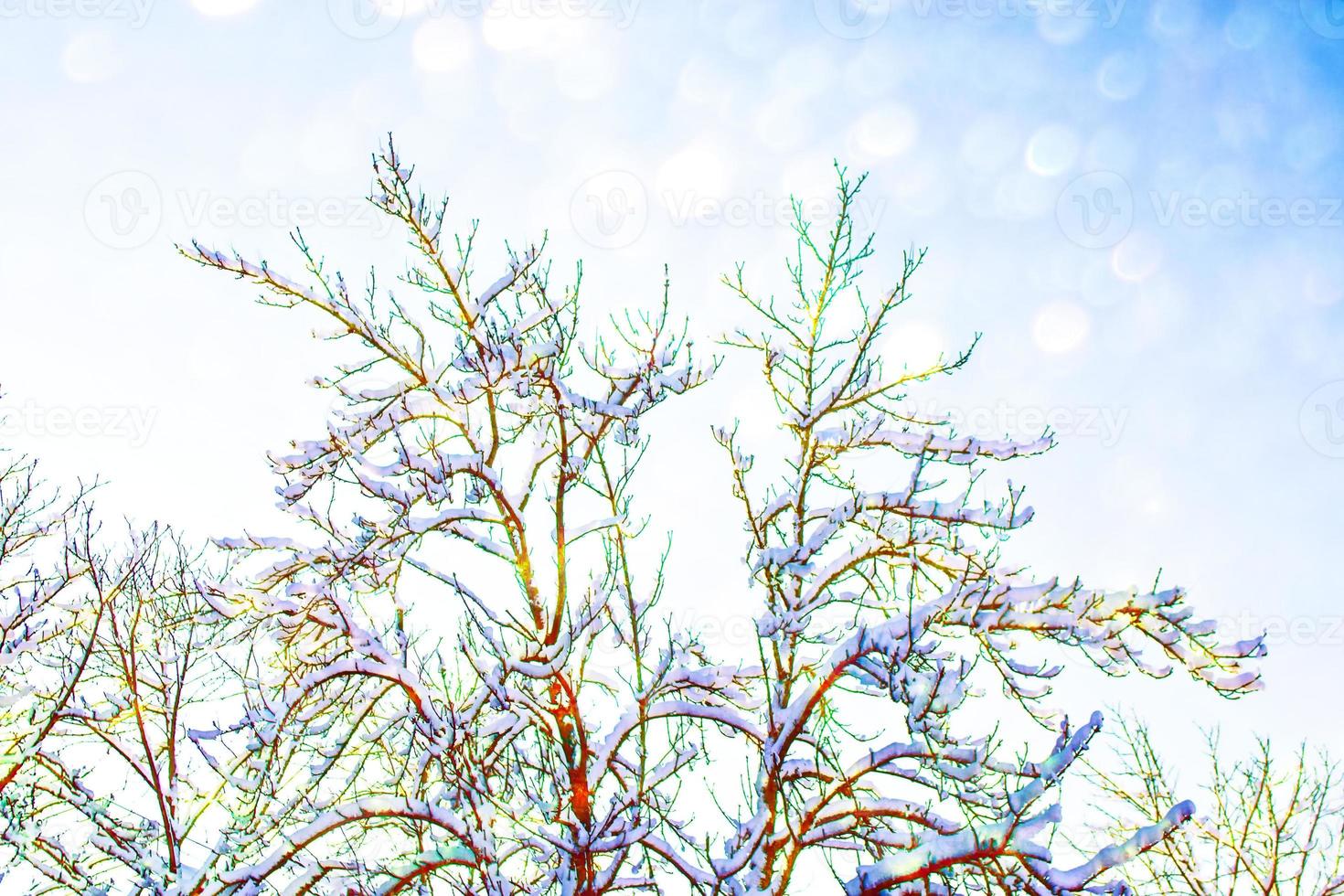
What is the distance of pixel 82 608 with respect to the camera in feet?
23.2

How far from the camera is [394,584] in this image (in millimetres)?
5395

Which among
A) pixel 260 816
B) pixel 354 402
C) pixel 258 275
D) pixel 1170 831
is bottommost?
pixel 260 816

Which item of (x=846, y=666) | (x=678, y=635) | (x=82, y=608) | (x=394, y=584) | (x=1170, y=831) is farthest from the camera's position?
(x=82, y=608)

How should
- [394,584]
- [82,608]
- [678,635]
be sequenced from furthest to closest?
1. [82,608]
2. [678,635]
3. [394,584]

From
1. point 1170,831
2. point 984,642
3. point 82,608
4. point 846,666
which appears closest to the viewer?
point 1170,831

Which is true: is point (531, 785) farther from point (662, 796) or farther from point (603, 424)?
point (603, 424)

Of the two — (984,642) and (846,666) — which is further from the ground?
(984,642)

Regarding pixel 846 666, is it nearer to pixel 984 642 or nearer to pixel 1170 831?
pixel 984 642

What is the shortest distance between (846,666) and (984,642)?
3.63ft

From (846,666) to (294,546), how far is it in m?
3.64

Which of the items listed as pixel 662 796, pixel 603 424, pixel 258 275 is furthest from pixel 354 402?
pixel 662 796

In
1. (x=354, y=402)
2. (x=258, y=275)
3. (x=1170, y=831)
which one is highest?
(x=258, y=275)

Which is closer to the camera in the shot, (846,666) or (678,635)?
(846,666)

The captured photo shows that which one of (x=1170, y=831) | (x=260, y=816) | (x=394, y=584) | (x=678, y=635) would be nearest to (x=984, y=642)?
(x=1170, y=831)
